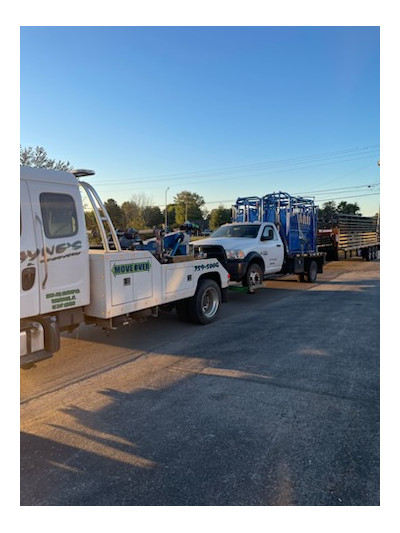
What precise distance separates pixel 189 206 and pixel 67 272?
271 feet

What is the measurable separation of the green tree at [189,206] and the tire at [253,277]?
66.5 metres

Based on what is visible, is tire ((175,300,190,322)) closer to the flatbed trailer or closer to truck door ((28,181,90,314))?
truck door ((28,181,90,314))

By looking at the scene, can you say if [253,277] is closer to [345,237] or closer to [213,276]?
[213,276]

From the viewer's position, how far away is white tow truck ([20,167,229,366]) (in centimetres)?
431

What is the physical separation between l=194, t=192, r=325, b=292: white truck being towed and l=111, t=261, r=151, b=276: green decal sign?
13.0ft

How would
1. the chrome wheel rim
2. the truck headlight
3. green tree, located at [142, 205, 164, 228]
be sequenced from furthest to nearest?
green tree, located at [142, 205, 164, 228] < the truck headlight < the chrome wheel rim

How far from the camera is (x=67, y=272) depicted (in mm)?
4766

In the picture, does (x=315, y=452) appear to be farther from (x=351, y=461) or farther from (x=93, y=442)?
(x=93, y=442)

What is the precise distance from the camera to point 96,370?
509 cm

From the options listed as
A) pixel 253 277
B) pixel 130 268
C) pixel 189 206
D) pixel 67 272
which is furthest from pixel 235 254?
pixel 189 206

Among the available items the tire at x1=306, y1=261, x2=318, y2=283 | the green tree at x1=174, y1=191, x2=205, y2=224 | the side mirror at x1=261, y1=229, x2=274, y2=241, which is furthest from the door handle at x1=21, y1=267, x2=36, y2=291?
the green tree at x1=174, y1=191, x2=205, y2=224

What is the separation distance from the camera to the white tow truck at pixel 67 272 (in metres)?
4.31

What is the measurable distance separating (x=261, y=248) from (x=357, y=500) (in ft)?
29.1

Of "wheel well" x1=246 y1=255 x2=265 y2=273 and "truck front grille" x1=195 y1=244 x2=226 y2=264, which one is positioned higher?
"truck front grille" x1=195 y1=244 x2=226 y2=264
